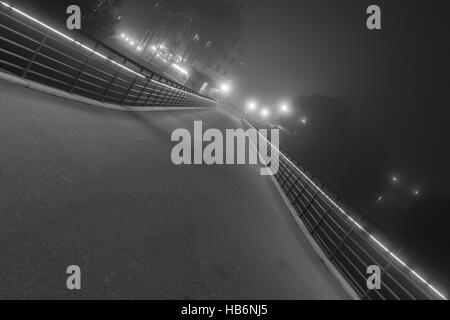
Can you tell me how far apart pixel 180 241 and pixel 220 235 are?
Result: 1007mm

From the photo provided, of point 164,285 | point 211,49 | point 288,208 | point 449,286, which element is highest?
point 211,49

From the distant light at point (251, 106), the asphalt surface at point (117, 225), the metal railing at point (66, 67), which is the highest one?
A: the distant light at point (251, 106)

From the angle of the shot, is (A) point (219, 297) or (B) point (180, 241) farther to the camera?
(B) point (180, 241)

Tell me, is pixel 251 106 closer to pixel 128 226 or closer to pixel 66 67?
pixel 66 67

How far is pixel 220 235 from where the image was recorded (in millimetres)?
4621

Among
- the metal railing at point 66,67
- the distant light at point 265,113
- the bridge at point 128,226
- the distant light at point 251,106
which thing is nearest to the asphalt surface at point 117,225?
the bridge at point 128,226

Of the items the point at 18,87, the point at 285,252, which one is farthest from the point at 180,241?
the point at 18,87

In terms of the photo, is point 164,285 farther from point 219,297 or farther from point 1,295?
point 1,295

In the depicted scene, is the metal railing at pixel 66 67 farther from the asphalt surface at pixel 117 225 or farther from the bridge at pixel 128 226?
the asphalt surface at pixel 117 225

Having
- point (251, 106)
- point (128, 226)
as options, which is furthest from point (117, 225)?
point (251, 106)

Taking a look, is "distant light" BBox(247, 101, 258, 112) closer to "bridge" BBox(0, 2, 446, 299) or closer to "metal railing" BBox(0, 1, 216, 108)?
"metal railing" BBox(0, 1, 216, 108)

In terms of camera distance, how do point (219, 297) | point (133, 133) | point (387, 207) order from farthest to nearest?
point (387, 207), point (133, 133), point (219, 297)

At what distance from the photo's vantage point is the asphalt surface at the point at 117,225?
8.29 ft

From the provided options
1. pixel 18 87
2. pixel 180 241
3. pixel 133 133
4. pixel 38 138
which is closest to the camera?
pixel 180 241
